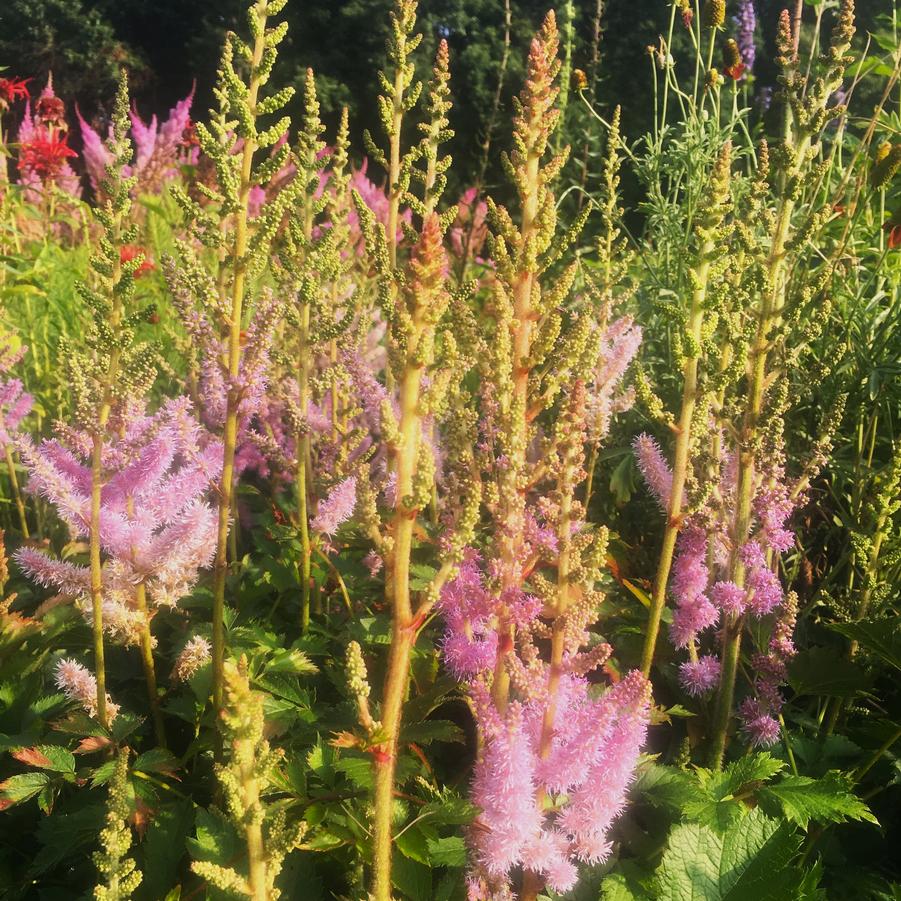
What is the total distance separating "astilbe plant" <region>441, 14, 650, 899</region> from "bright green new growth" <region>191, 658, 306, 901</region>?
1.11ft

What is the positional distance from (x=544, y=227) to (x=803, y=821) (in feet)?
3.66

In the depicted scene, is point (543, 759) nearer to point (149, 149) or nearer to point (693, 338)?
point (693, 338)

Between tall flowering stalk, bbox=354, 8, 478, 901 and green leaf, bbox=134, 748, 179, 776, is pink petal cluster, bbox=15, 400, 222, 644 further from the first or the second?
tall flowering stalk, bbox=354, 8, 478, 901

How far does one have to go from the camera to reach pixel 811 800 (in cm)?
148

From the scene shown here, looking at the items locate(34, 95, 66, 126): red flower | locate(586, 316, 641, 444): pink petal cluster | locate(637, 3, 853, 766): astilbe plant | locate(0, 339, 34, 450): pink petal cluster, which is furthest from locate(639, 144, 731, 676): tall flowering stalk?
locate(34, 95, 66, 126): red flower

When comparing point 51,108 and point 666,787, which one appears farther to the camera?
point 51,108

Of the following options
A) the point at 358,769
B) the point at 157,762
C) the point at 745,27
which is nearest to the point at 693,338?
the point at 358,769

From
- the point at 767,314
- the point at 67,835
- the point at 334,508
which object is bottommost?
the point at 67,835

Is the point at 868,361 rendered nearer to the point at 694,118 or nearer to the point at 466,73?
the point at 694,118

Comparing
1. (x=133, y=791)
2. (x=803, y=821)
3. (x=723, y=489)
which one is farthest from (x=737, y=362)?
(x=133, y=791)

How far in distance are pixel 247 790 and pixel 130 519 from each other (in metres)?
0.94

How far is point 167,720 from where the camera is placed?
211cm

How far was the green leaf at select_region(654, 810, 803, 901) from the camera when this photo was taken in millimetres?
1284

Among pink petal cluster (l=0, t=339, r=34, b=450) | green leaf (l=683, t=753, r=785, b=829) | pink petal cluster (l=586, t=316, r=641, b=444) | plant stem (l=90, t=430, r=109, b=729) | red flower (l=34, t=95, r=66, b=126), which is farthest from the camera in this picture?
red flower (l=34, t=95, r=66, b=126)
